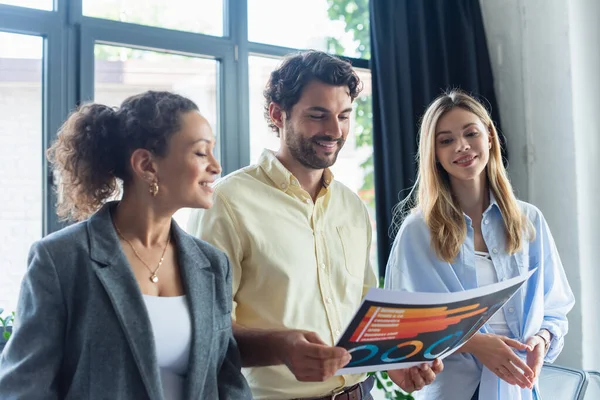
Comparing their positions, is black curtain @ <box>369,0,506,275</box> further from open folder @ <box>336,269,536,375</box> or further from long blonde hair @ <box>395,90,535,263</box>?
open folder @ <box>336,269,536,375</box>

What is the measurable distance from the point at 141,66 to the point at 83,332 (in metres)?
1.93

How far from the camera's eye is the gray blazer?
43.1 inches

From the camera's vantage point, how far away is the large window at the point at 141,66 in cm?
254

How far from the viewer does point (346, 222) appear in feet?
5.86

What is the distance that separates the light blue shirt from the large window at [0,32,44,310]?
1469 mm

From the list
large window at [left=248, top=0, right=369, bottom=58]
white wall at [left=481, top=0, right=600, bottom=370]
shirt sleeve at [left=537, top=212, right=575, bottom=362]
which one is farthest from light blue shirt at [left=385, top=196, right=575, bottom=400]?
large window at [left=248, top=0, right=369, bottom=58]

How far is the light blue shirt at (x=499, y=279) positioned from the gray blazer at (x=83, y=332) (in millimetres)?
805

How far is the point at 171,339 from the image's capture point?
1216mm

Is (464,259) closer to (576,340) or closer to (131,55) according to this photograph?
(576,340)

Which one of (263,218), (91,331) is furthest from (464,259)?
(91,331)

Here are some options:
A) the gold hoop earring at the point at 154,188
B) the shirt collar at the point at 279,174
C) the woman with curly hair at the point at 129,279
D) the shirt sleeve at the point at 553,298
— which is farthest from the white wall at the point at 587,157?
the gold hoop earring at the point at 154,188

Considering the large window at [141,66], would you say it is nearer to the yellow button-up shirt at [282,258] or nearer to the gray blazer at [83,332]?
the yellow button-up shirt at [282,258]

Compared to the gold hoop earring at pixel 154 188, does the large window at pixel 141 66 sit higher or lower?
higher

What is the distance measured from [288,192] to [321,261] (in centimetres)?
20
